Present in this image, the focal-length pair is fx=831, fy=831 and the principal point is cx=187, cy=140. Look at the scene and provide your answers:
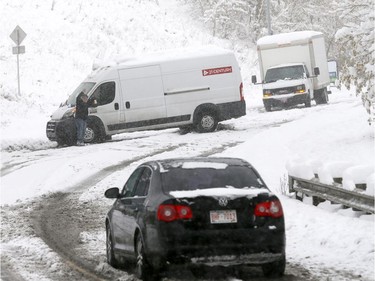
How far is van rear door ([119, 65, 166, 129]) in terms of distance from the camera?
25984 millimetres

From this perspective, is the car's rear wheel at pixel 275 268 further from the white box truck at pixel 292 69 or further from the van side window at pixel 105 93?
the white box truck at pixel 292 69

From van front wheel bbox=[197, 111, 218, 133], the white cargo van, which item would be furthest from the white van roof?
van front wheel bbox=[197, 111, 218, 133]

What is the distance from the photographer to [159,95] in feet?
86.1

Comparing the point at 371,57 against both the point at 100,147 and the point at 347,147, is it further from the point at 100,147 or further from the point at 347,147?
the point at 100,147

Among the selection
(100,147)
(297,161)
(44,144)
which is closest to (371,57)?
(297,161)

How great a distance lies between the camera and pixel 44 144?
2692 cm

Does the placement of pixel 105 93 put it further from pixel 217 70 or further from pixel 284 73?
pixel 284 73

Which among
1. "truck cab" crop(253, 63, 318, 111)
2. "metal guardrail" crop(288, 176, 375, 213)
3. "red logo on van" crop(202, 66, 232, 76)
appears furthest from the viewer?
"truck cab" crop(253, 63, 318, 111)

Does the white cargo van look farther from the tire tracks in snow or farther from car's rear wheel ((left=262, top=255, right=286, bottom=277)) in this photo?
car's rear wheel ((left=262, top=255, right=286, bottom=277))

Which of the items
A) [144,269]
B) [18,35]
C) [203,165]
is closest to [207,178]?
[203,165]

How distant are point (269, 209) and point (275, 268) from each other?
2.33 ft

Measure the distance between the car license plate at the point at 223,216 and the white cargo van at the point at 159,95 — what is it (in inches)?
689

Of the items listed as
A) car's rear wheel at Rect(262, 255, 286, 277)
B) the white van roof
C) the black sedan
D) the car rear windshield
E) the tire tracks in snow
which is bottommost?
car's rear wheel at Rect(262, 255, 286, 277)

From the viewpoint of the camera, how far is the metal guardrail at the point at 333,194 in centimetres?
1164
